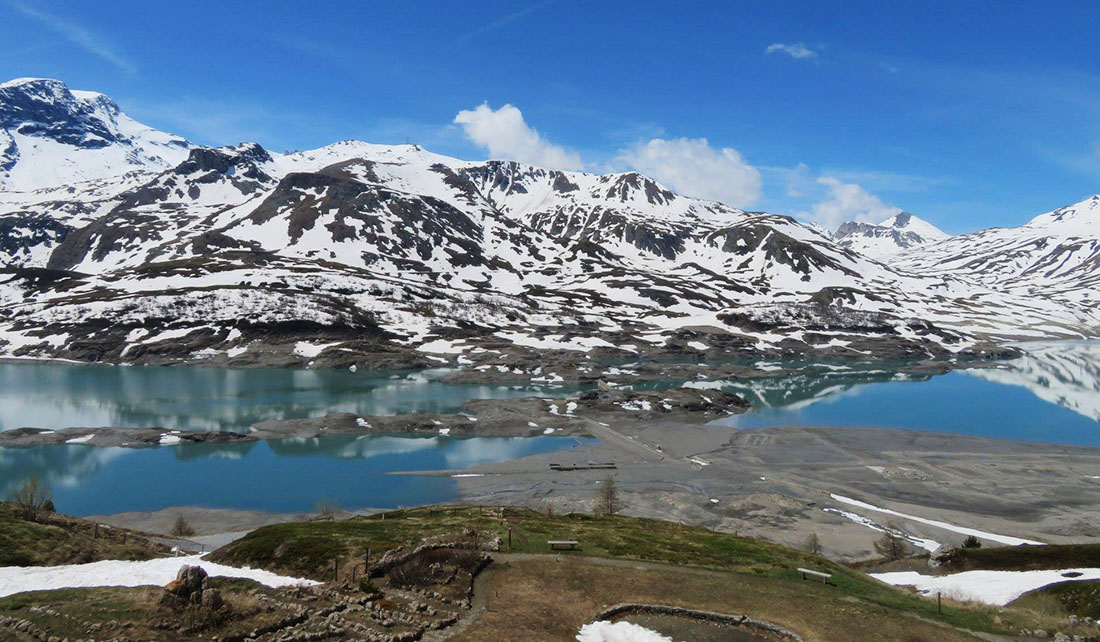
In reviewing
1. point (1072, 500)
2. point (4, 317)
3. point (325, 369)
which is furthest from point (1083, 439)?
point (4, 317)

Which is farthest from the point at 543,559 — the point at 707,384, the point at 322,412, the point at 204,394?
the point at 707,384

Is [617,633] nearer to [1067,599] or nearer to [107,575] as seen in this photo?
[107,575]

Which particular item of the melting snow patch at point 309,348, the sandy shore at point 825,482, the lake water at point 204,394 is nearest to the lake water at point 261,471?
the sandy shore at point 825,482

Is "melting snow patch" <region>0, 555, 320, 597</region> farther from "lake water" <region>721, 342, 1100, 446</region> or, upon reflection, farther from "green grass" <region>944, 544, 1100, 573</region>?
"lake water" <region>721, 342, 1100, 446</region>

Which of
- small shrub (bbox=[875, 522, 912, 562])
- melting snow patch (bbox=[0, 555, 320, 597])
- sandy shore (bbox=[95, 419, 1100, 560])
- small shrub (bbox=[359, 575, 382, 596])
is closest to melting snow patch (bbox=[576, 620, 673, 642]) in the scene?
small shrub (bbox=[359, 575, 382, 596])

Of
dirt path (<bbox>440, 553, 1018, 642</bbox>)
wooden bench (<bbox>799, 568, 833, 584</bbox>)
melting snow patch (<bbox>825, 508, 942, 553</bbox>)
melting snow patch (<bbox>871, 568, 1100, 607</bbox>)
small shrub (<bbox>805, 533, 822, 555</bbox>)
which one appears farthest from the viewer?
melting snow patch (<bbox>825, 508, 942, 553</bbox>)

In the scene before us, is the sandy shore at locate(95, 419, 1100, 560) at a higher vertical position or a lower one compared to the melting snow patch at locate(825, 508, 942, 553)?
higher

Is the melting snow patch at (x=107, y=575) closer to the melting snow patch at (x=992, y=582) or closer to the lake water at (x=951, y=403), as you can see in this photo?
the melting snow patch at (x=992, y=582)

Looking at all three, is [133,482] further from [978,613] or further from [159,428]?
[978,613]
